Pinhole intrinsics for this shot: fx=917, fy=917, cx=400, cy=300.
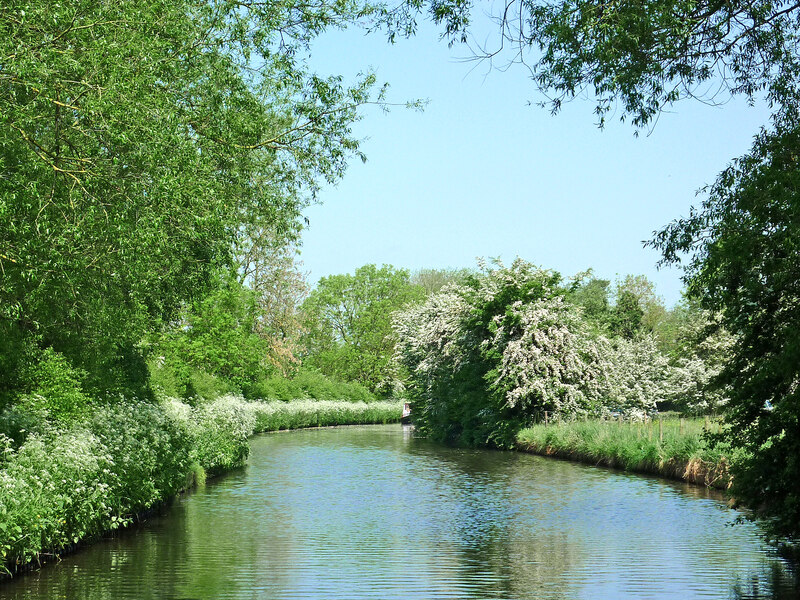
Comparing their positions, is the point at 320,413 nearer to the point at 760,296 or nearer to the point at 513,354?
the point at 513,354

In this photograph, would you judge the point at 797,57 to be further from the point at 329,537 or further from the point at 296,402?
the point at 296,402

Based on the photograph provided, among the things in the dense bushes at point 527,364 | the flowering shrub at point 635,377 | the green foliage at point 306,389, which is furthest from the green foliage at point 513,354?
the green foliage at point 306,389

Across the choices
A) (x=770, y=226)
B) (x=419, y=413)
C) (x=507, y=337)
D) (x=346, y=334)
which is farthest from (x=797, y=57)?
(x=346, y=334)

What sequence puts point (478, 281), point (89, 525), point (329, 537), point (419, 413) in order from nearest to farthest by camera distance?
point (89, 525) < point (329, 537) < point (478, 281) < point (419, 413)

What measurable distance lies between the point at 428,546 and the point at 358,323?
64757 millimetres

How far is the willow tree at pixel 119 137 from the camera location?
10.3 meters

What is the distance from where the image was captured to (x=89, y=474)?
13.7 m

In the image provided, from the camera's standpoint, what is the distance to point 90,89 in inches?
420

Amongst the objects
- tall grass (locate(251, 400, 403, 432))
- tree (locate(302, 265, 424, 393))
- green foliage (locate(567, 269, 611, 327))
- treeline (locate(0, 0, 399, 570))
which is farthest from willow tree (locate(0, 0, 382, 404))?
tree (locate(302, 265, 424, 393))

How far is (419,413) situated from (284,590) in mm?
43594

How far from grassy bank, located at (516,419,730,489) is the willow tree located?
12088mm

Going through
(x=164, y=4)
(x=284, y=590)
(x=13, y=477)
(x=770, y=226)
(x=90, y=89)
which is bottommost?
(x=284, y=590)

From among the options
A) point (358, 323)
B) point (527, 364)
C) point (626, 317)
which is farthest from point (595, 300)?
point (527, 364)

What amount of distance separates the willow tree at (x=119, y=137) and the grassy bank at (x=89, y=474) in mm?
1831
